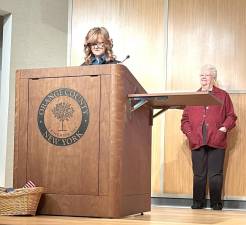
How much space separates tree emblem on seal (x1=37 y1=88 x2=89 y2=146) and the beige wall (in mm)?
2657

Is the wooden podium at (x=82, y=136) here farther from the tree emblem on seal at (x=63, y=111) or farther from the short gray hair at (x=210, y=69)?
the short gray hair at (x=210, y=69)

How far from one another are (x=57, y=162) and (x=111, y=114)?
0.37 metres

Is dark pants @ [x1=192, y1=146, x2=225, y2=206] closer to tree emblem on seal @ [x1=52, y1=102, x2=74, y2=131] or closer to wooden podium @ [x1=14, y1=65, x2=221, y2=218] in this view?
wooden podium @ [x1=14, y1=65, x2=221, y2=218]

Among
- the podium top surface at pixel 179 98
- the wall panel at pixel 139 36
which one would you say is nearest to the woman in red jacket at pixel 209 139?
the wall panel at pixel 139 36

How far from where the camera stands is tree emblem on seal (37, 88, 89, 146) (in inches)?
106

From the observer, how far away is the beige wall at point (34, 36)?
5.36 m

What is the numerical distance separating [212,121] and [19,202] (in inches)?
113

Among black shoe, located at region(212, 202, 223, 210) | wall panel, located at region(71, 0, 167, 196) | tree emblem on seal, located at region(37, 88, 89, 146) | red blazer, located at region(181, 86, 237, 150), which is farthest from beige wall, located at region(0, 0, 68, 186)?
tree emblem on seal, located at region(37, 88, 89, 146)

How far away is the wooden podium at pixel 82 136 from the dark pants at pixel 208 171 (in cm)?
230

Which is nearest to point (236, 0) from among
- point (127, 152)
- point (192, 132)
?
point (192, 132)

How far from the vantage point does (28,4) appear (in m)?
5.62

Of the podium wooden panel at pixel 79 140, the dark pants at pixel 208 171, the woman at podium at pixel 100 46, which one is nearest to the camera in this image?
the podium wooden panel at pixel 79 140

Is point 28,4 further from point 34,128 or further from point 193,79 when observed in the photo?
point 34,128

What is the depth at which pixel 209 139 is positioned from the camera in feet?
16.7
